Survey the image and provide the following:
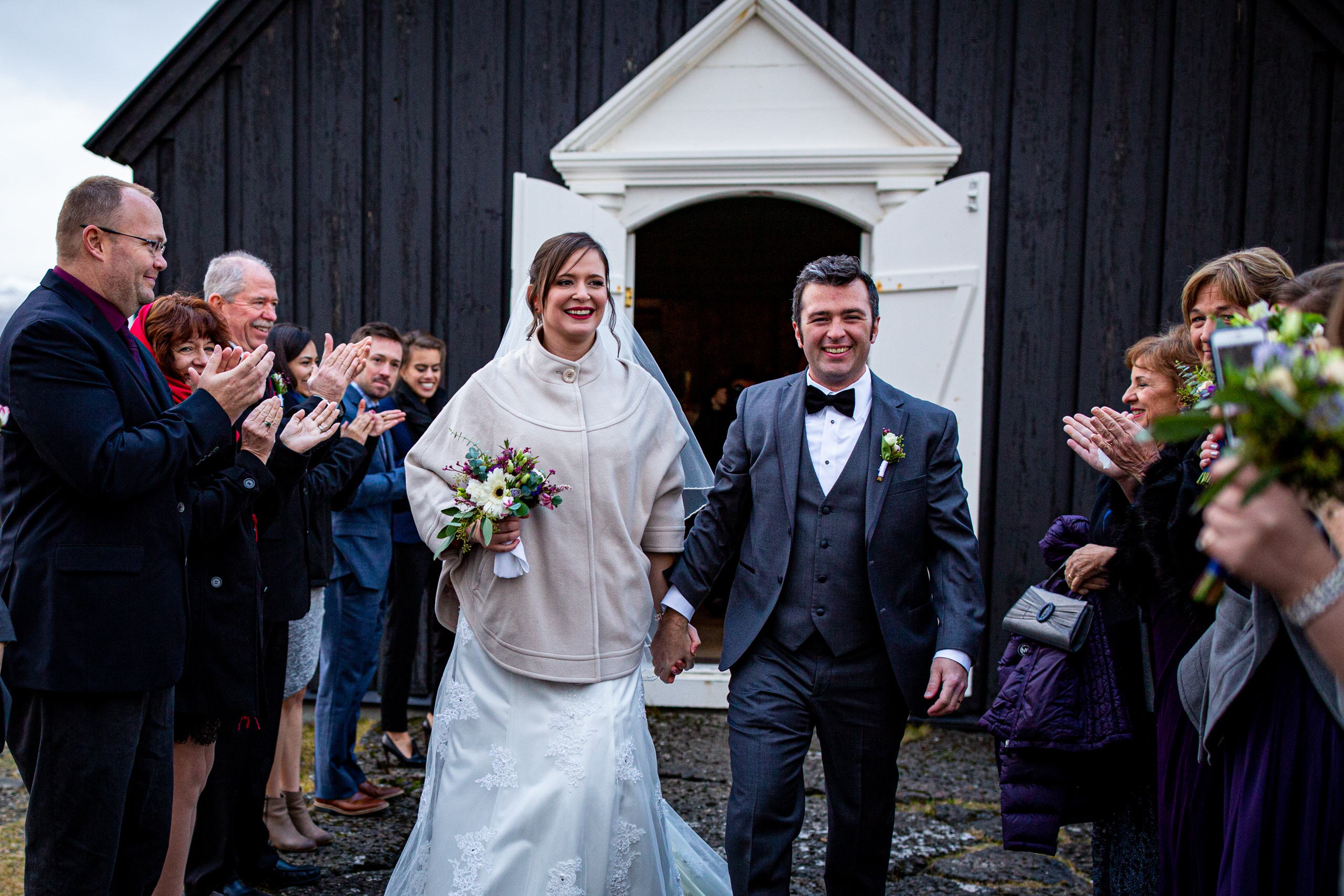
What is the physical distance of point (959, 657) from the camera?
9.77ft

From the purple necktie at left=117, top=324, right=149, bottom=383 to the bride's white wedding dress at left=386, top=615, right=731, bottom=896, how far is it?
3.95 feet

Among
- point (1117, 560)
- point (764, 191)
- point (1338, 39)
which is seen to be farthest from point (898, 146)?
point (1117, 560)

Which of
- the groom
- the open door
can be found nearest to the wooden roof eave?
the open door

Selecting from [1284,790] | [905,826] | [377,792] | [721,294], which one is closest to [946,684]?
[1284,790]

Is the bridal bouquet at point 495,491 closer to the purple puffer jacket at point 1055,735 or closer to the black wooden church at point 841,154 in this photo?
the purple puffer jacket at point 1055,735

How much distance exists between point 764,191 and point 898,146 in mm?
791

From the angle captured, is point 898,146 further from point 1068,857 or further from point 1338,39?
point 1068,857

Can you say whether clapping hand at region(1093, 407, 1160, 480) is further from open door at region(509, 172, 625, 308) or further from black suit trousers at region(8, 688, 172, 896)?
open door at region(509, 172, 625, 308)

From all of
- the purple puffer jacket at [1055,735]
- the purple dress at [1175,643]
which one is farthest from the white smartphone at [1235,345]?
the purple puffer jacket at [1055,735]

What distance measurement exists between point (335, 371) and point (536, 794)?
157 centimetres

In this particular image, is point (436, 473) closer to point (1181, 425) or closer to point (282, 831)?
point (282, 831)

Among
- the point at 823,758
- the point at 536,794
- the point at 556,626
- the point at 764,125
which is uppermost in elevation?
the point at 764,125

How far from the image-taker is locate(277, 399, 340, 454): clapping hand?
3.17 metres

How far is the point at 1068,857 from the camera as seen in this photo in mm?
4188
